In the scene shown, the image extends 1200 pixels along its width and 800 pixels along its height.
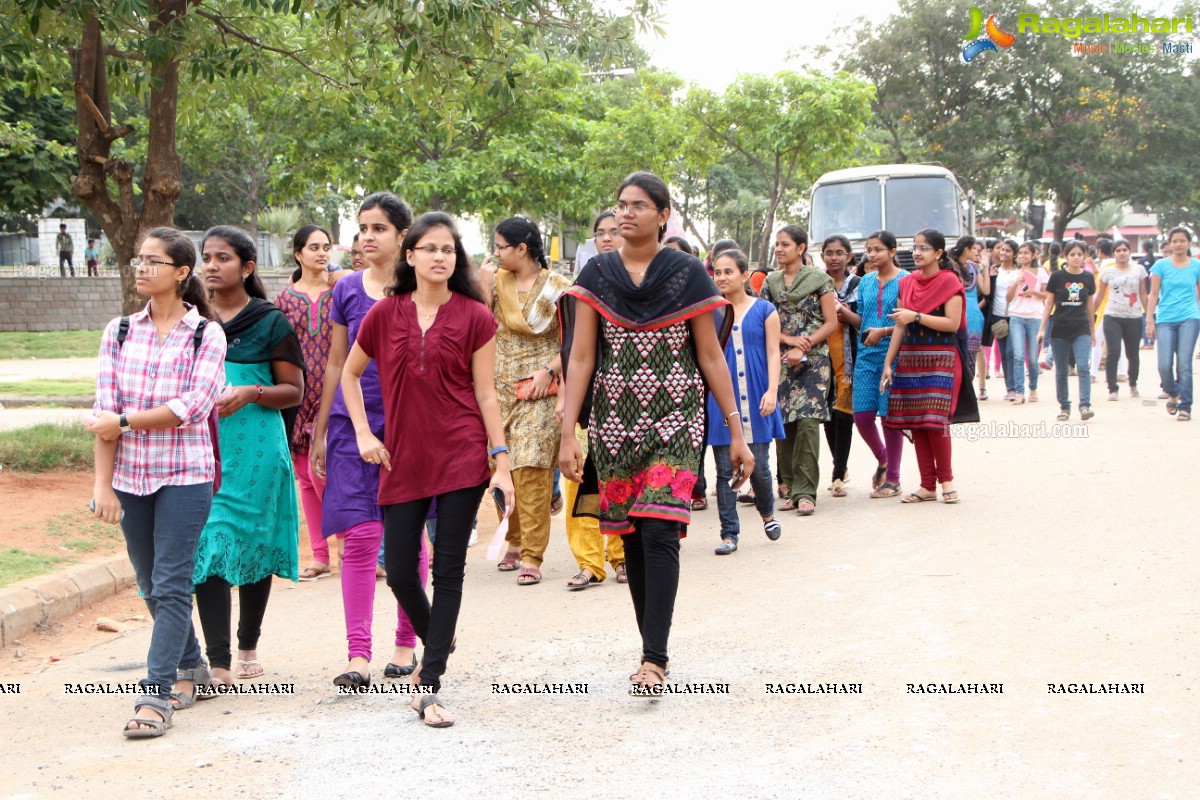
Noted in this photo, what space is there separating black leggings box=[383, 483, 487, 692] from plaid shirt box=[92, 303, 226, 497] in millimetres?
700

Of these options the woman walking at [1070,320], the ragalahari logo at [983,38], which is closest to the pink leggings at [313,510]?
the woman walking at [1070,320]

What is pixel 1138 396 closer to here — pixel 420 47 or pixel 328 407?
pixel 420 47

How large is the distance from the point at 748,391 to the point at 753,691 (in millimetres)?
3607

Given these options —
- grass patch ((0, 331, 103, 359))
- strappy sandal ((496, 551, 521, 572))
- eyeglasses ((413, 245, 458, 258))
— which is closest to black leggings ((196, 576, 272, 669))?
eyeglasses ((413, 245, 458, 258))

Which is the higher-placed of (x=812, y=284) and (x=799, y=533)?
(x=812, y=284)

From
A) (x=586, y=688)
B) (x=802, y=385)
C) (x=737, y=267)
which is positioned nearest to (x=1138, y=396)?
(x=802, y=385)

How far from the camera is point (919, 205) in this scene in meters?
22.5

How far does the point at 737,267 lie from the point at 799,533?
1710mm

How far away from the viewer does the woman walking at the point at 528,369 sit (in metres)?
7.05

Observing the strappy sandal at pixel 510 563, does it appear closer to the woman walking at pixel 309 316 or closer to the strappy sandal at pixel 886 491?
the woman walking at pixel 309 316

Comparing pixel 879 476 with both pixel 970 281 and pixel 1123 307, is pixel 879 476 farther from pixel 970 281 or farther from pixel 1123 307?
pixel 1123 307

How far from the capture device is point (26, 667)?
568 centimetres

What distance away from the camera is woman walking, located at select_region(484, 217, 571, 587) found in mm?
7051

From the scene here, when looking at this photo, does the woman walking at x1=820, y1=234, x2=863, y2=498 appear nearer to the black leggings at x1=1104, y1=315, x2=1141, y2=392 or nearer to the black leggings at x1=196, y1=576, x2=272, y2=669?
the black leggings at x1=196, y1=576, x2=272, y2=669
